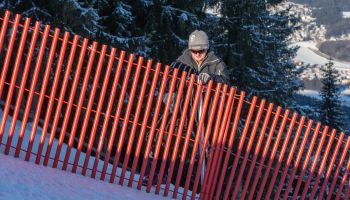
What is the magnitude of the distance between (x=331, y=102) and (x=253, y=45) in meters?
7.66

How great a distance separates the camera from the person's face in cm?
657

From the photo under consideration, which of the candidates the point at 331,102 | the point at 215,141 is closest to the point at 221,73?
the point at 215,141

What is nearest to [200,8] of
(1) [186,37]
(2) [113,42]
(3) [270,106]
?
(1) [186,37]

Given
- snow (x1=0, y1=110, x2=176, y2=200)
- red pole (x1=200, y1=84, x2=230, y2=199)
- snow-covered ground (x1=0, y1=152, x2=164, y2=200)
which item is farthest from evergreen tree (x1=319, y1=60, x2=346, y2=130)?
snow-covered ground (x1=0, y1=152, x2=164, y2=200)

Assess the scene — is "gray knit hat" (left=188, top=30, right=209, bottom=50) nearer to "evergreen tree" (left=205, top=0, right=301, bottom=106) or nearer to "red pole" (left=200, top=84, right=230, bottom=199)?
"red pole" (left=200, top=84, right=230, bottom=199)

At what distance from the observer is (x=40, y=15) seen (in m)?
11.2

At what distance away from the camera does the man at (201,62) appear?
648 cm

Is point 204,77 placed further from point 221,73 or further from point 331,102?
point 331,102

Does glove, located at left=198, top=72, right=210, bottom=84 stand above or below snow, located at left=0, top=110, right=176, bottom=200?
above

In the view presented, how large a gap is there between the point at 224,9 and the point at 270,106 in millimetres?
12509

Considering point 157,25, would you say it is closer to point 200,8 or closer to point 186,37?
point 186,37

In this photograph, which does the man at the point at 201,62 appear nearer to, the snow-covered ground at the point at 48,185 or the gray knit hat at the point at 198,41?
the gray knit hat at the point at 198,41

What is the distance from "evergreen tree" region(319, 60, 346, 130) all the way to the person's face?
1832 centimetres

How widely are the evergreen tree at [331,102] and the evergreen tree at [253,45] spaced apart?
16.1 ft
